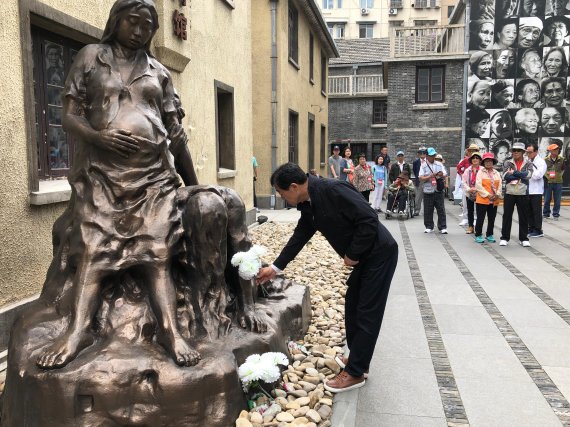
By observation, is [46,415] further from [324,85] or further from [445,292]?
[324,85]

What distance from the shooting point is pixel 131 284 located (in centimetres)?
322

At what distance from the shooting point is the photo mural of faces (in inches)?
705

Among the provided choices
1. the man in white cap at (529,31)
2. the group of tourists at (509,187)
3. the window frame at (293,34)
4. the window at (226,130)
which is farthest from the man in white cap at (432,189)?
the man in white cap at (529,31)

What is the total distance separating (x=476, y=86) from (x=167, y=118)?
17.2m

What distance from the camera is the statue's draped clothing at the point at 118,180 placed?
312 centimetres

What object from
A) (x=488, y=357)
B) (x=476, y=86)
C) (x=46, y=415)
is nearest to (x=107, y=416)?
(x=46, y=415)

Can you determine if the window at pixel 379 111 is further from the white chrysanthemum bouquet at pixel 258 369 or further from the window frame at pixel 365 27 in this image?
the white chrysanthemum bouquet at pixel 258 369

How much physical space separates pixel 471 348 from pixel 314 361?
1362mm

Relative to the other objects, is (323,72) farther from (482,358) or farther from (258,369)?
(258,369)

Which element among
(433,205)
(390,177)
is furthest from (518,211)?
(390,177)

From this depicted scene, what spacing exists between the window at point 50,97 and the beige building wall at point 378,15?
128ft

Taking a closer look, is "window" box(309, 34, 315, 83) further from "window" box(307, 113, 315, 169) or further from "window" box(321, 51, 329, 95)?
"window" box(321, 51, 329, 95)

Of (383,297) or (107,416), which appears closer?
(107,416)

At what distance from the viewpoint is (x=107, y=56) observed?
329cm
